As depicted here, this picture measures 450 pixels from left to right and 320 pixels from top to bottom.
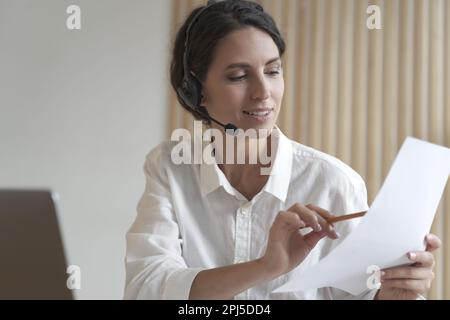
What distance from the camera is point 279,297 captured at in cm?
112

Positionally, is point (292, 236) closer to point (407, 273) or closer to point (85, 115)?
point (407, 273)

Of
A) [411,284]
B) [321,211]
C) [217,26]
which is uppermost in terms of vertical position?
[217,26]

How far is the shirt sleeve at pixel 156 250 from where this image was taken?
3.26ft

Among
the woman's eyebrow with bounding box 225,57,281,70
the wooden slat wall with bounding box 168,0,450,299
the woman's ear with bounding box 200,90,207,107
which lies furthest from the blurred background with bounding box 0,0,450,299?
the woman's eyebrow with bounding box 225,57,281,70

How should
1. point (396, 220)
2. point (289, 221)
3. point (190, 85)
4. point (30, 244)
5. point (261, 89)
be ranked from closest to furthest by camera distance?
point (30, 244) < point (396, 220) < point (289, 221) < point (261, 89) < point (190, 85)

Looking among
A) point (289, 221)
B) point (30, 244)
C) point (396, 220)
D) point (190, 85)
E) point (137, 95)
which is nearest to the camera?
point (30, 244)

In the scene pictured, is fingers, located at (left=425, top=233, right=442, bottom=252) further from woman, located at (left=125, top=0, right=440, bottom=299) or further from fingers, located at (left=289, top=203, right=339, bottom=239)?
woman, located at (left=125, top=0, right=440, bottom=299)

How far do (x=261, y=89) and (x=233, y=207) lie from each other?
0.80ft

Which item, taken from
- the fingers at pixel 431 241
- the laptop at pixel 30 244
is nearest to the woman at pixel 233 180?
the fingers at pixel 431 241

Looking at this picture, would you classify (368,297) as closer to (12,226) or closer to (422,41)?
(12,226)

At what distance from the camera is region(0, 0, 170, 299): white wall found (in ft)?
8.58

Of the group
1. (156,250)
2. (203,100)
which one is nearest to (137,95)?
(203,100)

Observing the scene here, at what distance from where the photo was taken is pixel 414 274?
0.88m

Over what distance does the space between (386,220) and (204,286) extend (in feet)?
1.06
